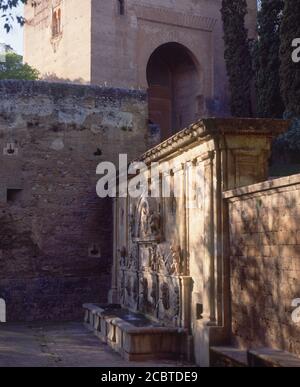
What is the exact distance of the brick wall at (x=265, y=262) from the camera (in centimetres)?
641

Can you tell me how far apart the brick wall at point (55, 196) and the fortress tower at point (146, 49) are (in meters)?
7.66

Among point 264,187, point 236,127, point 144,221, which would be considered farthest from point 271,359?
point 144,221

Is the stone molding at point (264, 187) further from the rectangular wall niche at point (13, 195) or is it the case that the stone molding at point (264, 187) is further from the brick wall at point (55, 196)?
the rectangular wall niche at point (13, 195)

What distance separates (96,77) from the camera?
23344 mm

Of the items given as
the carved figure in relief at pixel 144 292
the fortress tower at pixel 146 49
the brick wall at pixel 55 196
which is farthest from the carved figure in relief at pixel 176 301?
the fortress tower at pixel 146 49

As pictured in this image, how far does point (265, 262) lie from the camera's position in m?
7.09

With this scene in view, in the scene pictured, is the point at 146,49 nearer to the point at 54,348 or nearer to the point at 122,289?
the point at 122,289

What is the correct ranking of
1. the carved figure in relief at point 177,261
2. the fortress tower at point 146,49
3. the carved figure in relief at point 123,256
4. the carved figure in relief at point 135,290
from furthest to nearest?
the fortress tower at point 146,49 → the carved figure in relief at point 123,256 → the carved figure in relief at point 135,290 → the carved figure in relief at point 177,261

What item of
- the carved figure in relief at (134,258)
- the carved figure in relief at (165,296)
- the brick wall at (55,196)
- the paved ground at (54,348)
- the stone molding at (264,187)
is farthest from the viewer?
the brick wall at (55,196)

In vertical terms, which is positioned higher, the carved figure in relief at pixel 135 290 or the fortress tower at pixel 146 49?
the fortress tower at pixel 146 49

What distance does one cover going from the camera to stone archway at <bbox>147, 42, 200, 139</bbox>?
26328 mm

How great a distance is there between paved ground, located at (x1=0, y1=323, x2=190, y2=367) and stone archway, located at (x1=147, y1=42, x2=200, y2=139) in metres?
13.8

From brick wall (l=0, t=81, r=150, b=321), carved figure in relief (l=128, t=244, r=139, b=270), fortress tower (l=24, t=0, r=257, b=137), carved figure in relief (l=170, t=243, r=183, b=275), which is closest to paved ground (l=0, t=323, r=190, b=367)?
brick wall (l=0, t=81, r=150, b=321)

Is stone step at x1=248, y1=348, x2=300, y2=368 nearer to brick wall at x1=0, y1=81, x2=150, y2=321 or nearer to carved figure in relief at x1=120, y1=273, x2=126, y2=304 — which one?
carved figure in relief at x1=120, y1=273, x2=126, y2=304
